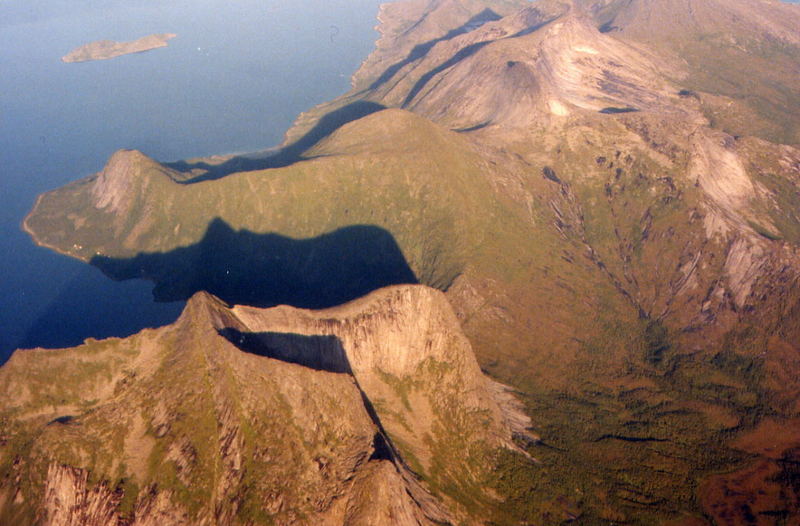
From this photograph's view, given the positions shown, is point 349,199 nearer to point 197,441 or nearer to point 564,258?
point 564,258

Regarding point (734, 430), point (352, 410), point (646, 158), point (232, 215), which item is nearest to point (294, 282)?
point (232, 215)

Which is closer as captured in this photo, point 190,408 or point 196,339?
point 190,408

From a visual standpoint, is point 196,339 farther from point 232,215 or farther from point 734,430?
point 734,430

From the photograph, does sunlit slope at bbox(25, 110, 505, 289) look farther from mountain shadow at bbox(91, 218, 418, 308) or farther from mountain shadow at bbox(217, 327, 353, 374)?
mountain shadow at bbox(217, 327, 353, 374)

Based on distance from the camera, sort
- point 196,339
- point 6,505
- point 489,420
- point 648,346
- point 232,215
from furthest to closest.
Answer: point 232,215, point 648,346, point 489,420, point 196,339, point 6,505

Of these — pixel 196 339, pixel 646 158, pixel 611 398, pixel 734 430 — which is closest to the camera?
pixel 196 339

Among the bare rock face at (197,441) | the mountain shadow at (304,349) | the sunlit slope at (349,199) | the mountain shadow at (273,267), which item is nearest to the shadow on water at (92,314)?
the mountain shadow at (273,267)
